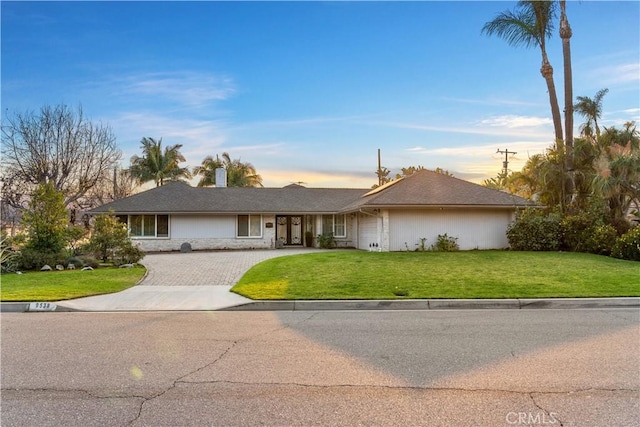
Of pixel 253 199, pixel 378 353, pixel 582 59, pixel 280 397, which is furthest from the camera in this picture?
pixel 253 199

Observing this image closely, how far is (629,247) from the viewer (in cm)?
1775

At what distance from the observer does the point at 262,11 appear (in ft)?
51.1

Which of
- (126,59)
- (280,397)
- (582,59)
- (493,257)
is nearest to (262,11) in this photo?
(126,59)

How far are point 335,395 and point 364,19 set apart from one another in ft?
47.9

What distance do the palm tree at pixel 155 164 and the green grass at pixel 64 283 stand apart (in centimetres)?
3019

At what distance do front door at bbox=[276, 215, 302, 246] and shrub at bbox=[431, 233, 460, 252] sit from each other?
1141cm

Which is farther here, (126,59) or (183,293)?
(126,59)

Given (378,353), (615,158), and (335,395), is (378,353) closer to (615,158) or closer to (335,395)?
(335,395)

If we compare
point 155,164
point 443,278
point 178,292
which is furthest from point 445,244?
point 155,164

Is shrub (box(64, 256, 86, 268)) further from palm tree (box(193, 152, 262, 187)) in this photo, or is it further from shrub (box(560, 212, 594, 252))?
palm tree (box(193, 152, 262, 187))

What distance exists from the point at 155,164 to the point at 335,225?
23.8m

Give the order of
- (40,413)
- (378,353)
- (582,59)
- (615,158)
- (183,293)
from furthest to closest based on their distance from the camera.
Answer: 1. (582,59)
2. (615,158)
3. (183,293)
4. (378,353)
5. (40,413)

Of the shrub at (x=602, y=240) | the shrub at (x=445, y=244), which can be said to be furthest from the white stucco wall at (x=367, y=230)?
the shrub at (x=602, y=240)

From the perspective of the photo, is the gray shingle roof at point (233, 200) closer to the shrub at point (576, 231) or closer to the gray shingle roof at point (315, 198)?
the gray shingle roof at point (315, 198)
